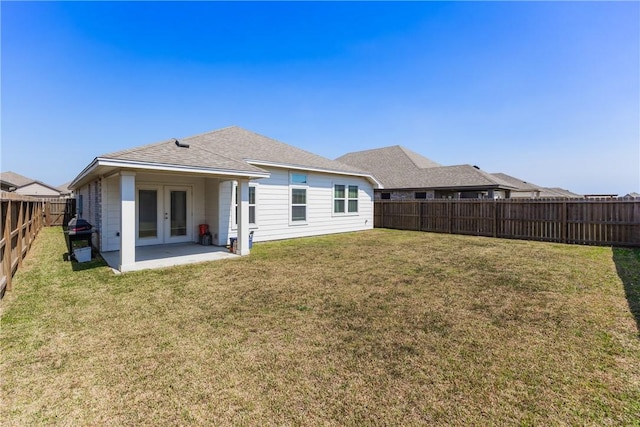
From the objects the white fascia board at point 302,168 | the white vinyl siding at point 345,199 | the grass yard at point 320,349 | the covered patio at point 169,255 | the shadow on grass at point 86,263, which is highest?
the white fascia board at point 302,168

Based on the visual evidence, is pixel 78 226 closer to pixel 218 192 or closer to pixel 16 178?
pixel 218 192

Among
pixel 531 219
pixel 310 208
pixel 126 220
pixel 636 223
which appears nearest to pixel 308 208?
pixel 310 208

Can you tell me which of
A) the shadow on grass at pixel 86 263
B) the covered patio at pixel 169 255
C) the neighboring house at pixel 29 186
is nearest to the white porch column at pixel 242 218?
the covered patio at pixel 169 255

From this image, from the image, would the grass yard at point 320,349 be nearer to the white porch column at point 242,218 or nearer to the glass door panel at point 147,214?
the white porch column at point 242,218

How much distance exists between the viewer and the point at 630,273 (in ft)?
21.4

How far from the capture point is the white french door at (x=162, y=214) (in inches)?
380

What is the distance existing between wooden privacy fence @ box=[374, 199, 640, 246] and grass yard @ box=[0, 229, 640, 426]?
17.7 feet

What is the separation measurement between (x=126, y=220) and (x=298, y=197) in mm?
6949

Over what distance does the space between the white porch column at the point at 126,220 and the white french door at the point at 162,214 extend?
309 cm

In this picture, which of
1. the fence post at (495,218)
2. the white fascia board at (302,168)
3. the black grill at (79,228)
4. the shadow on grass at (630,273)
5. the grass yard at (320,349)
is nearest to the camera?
the grass yard at (320,349)

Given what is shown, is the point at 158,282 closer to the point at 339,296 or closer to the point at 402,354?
the point at 339,296

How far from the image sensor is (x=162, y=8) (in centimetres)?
991

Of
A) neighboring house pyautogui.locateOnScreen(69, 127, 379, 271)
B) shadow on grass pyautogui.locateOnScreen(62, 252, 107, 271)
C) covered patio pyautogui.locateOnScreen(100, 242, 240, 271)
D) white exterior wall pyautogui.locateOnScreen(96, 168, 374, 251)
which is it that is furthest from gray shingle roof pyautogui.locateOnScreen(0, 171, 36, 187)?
covered patio pyautogui.locateOnScreen(100, 242, 240, 271)

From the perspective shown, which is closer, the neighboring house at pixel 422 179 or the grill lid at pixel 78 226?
the grill lid at pixel 78 226
